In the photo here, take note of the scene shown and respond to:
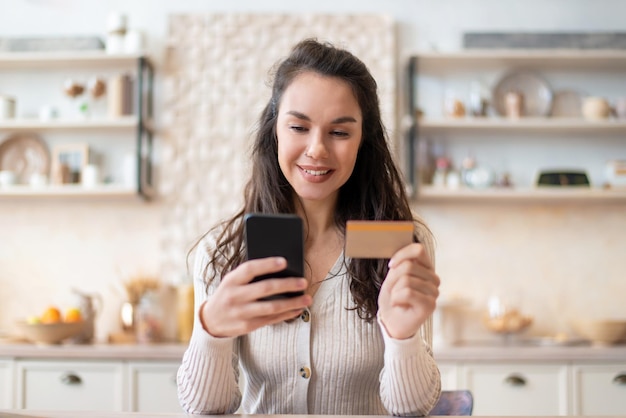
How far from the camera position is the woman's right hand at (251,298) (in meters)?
1.26

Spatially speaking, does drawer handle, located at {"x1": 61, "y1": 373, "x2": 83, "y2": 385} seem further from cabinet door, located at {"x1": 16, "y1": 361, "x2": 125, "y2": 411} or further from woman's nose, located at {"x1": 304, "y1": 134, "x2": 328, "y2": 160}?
woman's nose, located at {"x1": 304, "y1": 134, "x2": 328, "y2": 160}

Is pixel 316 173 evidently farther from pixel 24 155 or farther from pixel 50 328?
pixel 24 155

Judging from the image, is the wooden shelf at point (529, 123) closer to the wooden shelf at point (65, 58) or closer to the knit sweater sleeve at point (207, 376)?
the wooden shelf at point (65, 58)

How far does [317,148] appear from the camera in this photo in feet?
4.96

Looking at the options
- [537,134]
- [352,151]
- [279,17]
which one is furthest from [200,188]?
[352,151]

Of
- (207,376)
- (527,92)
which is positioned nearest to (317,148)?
(207,376)

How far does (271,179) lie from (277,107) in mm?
Answer: 169

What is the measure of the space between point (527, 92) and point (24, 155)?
2506 millimetres

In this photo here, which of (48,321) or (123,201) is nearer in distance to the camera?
(48,321)

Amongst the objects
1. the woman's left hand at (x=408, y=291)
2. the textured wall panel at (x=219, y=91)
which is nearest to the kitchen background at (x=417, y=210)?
the textured wall panel at (x=219, y=91)

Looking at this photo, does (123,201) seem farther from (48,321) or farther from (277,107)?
(277,107)

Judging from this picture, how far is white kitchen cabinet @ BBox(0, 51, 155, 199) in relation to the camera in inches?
A: 139

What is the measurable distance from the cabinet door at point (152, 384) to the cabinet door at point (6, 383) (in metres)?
0.50

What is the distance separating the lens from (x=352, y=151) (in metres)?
1.56
